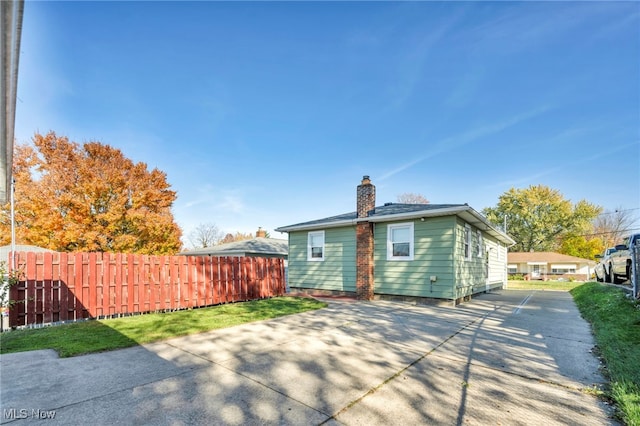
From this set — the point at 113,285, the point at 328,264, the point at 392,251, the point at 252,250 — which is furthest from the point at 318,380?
the point at 252,250

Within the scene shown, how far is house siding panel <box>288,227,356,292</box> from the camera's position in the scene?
11.7 metres

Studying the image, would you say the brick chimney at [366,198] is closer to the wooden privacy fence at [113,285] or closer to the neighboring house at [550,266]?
the wooden privacy fence at [113,285]

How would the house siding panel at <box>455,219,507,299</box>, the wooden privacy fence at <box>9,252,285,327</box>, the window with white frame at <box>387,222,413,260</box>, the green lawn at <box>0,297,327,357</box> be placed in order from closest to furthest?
1. the green lawn at <box>0,297,327,357</box>
2. the wooden privacy fence at <box>9,252,285,327</box>
3. the house siding panel at <box>455,219,507,299</box>
4. the window with white frame at <box>387,222,413,260</box>

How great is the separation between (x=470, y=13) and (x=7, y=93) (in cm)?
1175

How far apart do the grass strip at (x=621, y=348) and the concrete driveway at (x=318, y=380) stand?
20 centimetres

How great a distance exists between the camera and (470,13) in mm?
9414

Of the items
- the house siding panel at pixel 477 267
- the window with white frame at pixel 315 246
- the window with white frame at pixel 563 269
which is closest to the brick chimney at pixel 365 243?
the window with white frame at pixel 315 246

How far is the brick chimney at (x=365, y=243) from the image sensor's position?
425 inches

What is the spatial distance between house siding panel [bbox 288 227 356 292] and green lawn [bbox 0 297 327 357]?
396cm

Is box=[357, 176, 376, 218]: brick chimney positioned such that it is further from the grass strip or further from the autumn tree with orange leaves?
the autumn tree with orange leaves

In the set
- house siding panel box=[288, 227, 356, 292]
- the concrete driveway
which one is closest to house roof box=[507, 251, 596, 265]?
house siding panel box=[288, 227, 356, 292]

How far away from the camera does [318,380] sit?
3.35m

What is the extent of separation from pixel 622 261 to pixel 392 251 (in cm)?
792

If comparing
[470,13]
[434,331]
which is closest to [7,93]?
[434,331]
